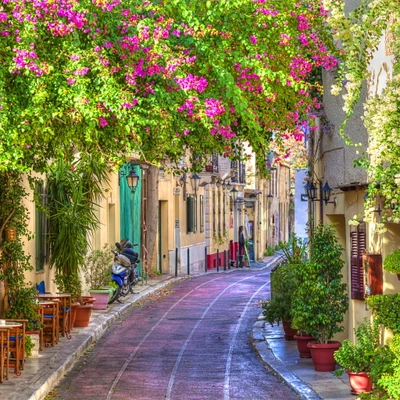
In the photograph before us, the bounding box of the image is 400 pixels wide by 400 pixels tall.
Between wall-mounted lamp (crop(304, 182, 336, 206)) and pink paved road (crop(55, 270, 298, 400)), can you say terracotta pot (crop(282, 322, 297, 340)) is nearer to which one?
pink paved road (crop(55, 270, 298, 400))

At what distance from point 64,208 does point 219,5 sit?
9774mm

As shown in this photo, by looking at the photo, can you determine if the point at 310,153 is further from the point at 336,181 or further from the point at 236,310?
the point at 236,310

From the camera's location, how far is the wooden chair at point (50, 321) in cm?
1831

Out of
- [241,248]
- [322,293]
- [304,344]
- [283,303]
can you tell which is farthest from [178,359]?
[241,248]

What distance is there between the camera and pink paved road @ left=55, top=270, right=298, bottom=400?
1449cm

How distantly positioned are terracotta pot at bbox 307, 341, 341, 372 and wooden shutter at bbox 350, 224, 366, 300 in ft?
3.25

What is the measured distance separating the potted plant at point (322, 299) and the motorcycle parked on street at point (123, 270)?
11703 mm

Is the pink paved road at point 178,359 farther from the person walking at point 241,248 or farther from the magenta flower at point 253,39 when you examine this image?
the person walking at point 241,248

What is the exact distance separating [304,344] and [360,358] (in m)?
4.22

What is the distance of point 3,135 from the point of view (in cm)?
1162

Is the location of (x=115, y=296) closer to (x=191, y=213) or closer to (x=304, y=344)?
(x=304, y=344)

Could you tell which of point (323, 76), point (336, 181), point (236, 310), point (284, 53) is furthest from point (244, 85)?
point (236, 310)

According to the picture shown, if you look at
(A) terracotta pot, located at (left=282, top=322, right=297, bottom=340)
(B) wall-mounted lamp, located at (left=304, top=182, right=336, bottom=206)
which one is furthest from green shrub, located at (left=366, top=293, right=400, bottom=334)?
(A) terracotta pot, located at (left=282, top=322, right=297, bottom=340)

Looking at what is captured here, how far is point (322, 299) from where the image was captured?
15.6m
